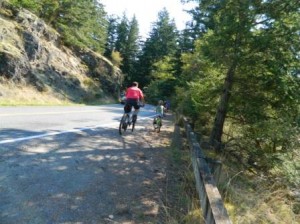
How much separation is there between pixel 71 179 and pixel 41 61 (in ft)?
80.2

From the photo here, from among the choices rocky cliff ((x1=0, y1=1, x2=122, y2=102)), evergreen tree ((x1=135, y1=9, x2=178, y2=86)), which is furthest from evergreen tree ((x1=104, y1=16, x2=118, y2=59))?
rocky cliff ((x1=0, y1=1, x2=122, y2=102))

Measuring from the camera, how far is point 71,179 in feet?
17.2

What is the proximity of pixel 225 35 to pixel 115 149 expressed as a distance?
198 inches

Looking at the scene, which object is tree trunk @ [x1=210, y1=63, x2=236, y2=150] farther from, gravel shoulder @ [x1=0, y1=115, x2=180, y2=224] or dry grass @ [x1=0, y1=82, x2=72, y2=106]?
dry grass @ [x1=0, y1=82, x2=72, y2=106]

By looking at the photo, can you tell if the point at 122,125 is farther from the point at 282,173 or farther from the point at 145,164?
the point at 282,173

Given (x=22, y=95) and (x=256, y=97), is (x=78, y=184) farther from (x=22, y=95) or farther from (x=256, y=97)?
(x=22, y=95)

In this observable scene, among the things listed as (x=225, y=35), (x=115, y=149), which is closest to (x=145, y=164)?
(x=115, y=149)

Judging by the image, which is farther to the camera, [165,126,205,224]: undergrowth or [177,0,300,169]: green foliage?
[177,0,300,169]: green foliage

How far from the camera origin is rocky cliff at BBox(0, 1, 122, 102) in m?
22.0

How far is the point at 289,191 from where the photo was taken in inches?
284

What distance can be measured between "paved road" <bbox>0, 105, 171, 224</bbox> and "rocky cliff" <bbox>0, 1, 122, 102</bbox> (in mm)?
14222

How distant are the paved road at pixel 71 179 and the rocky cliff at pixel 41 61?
14.2 metres

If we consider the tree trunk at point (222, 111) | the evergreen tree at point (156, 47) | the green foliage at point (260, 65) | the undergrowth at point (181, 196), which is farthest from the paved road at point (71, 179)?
the evergreen tree at point (156, 47)

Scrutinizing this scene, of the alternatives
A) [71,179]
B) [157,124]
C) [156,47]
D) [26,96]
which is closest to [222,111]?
[157,124]
